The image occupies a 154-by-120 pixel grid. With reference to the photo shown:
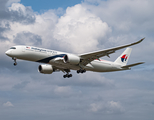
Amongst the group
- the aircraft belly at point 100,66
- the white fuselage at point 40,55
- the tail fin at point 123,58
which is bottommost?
the aircraft belly at point 100,66

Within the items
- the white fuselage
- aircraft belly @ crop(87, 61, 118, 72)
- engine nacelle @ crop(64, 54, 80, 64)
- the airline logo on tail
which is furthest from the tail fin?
engine nacelle @ crop(64, 54, 80, 64)

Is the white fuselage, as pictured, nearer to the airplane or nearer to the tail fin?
the airplane

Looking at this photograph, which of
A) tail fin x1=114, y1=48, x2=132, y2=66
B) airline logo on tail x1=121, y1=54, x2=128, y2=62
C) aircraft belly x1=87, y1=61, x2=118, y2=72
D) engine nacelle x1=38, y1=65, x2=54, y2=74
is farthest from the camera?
airline logo on tail x1=121, y1=54, x2=128, y2=62

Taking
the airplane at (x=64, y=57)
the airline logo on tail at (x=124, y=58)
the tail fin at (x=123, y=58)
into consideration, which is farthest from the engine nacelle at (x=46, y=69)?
the airline logo on tail at (x=124, y=58)

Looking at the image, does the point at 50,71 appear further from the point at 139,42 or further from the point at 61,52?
the point at 139,42

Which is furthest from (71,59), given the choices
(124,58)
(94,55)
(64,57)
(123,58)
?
(124,58)

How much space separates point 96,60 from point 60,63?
351 inches

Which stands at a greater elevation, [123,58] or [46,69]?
[123,58]

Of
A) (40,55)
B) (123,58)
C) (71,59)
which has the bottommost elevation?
(71,59)

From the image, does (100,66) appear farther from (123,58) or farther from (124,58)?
(124,58)

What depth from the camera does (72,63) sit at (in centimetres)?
4456

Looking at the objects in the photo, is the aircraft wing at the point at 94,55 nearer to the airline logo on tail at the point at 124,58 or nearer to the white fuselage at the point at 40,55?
Answer: the white fuselage at the point at 40,55

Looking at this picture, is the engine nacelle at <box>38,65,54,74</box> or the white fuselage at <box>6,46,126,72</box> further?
the engine nacelle at <box>38,65,54,74</box>

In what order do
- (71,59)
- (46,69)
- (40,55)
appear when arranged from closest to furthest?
(40,55) → (71,59) → (46,69)
